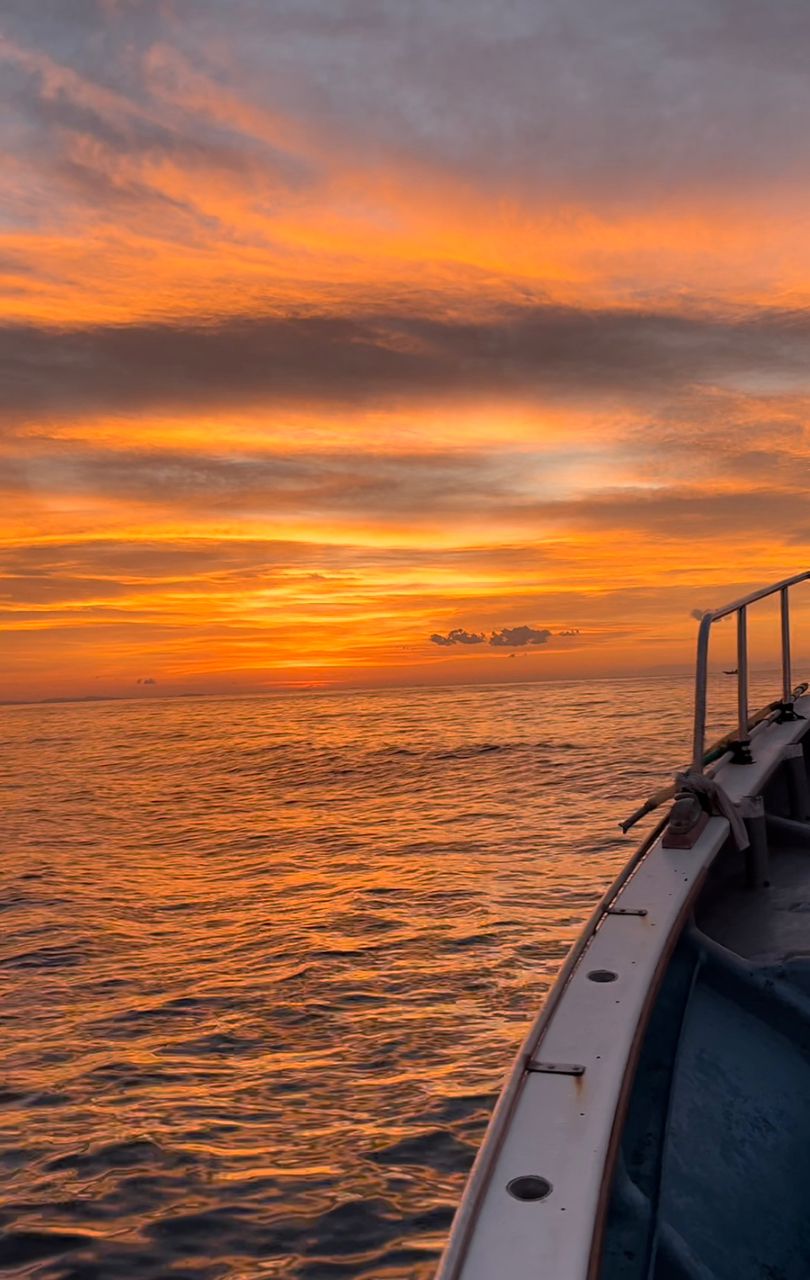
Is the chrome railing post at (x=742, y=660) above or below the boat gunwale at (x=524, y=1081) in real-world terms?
above

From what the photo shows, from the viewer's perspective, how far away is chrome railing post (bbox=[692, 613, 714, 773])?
4332mm

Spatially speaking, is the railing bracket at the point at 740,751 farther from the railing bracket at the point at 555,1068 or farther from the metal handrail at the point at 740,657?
the railing bracket at the point at 555,1068

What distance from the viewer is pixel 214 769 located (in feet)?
109

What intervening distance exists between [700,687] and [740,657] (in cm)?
148

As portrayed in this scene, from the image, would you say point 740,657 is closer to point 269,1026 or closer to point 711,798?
point 711,798

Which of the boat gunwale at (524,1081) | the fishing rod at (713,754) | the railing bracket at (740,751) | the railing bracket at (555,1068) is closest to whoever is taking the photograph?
the boat gunwale at (524,1081)

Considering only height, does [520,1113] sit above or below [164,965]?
above

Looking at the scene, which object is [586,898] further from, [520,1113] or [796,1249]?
[520,1113]

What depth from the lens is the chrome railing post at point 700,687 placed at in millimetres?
4332

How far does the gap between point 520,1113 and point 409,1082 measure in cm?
369

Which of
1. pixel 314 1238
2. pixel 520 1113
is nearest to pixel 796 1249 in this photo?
pixel 520 1113

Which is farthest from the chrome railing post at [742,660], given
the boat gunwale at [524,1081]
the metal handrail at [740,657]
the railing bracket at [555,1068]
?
the railing bracket at [555,1068]

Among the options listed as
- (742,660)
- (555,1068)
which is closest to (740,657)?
(742,660)

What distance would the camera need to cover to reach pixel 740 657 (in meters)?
5.65
